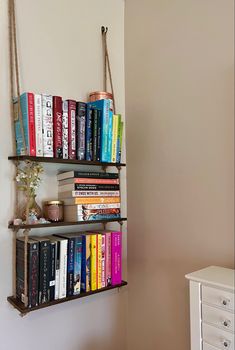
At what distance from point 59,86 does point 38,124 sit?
39 cm

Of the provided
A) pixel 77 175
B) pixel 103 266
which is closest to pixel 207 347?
pixel 103 266

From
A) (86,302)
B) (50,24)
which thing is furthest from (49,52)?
(86,302)

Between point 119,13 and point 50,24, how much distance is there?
1.80 feet

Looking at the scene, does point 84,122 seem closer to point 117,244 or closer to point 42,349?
point 117,244

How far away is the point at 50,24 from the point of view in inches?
64.1

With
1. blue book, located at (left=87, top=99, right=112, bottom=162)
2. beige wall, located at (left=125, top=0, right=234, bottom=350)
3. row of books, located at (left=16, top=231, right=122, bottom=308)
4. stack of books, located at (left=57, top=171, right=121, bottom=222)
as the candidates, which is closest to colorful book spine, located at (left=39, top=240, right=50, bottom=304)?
row of books, located at (left=16, top=231, right=122, bottom=308)

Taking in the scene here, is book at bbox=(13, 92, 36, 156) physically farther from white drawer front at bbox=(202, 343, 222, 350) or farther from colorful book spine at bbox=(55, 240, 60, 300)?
white drawer front at bbox=(202, 343, 222, 350)

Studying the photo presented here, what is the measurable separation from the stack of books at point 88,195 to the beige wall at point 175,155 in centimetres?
23

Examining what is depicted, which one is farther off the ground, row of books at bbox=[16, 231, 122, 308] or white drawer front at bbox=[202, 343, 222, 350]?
row of books at bbox=[16, 231, 122, 308]

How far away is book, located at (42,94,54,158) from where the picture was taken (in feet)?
4.55

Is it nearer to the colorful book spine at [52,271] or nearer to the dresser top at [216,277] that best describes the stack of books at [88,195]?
the colorful book spine at [52,271]

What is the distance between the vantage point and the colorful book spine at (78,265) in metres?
1.48

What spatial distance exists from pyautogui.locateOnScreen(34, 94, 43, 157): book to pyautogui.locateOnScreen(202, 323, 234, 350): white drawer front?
1.03 m

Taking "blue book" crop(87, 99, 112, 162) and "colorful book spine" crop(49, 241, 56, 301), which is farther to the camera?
"blue book" crop(87, 99, 112, 162)
